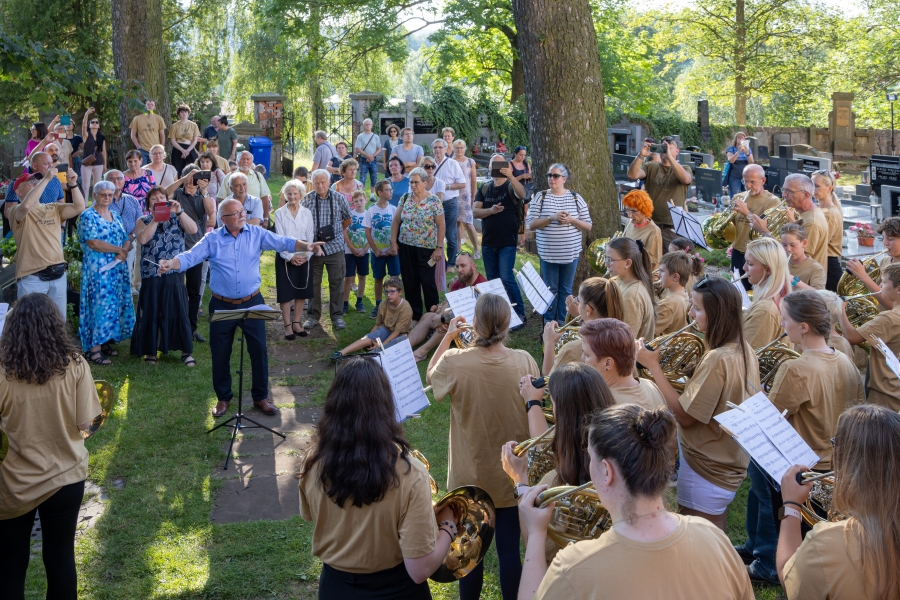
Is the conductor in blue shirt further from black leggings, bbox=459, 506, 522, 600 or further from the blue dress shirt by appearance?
black leggings, bbox=459, 506, 522, 600

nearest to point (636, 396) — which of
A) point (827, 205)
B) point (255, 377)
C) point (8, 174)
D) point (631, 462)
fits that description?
point (631, 462)

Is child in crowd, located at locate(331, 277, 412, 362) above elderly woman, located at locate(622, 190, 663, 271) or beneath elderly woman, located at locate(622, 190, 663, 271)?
beneath

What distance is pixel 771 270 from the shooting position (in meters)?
5.28

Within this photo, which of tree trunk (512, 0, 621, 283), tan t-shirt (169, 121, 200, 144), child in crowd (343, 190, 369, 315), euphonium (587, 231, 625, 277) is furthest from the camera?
tan t-shirt (169, 121, 200, 144)

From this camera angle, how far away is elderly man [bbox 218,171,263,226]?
918 cm

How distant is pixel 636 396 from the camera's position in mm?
3596

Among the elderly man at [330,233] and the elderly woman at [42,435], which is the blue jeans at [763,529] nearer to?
the elderly woman at [42,435]

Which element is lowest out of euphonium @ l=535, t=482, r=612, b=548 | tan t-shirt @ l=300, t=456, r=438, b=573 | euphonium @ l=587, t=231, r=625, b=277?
tan t-shirt @ l=300, t=456, r=438, b=573

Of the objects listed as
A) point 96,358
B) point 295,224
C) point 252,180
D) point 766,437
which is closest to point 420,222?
point 295,224

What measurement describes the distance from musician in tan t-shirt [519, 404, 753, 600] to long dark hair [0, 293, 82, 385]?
293cm

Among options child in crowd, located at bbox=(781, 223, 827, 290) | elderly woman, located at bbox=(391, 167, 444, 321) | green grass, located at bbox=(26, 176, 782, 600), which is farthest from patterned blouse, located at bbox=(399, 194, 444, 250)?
child in crowd, located at bbox=(781, 223, 827, 290)

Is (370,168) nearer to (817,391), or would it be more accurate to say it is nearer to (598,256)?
(598,256)

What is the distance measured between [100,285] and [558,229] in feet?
16.6

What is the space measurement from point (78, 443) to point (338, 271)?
630 centimetres
